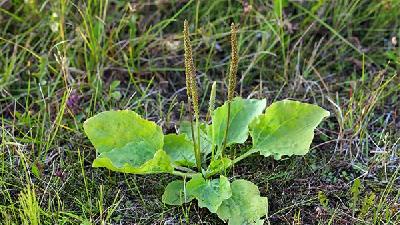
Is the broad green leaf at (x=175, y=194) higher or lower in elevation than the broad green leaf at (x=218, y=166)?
lower

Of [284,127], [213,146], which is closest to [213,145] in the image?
[213,146]

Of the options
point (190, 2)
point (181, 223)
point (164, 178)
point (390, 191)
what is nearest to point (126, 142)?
point (164, 178)

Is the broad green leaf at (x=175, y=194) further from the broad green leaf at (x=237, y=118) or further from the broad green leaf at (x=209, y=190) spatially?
the broad green leaf at (x=237, y=118)

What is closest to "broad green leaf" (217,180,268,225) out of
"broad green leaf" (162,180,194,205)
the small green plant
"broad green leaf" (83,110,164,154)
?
the small green plant

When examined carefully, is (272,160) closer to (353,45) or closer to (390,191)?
(390,191)

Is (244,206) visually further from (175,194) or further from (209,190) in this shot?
(175,194)

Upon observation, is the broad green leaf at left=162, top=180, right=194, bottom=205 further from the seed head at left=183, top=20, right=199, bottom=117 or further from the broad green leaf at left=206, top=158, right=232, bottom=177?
the seed head at left=183, top=20, right=199, bottom=117

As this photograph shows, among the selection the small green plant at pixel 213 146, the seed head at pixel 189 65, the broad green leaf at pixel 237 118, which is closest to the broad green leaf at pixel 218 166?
the small green plant at pixel 213 146
